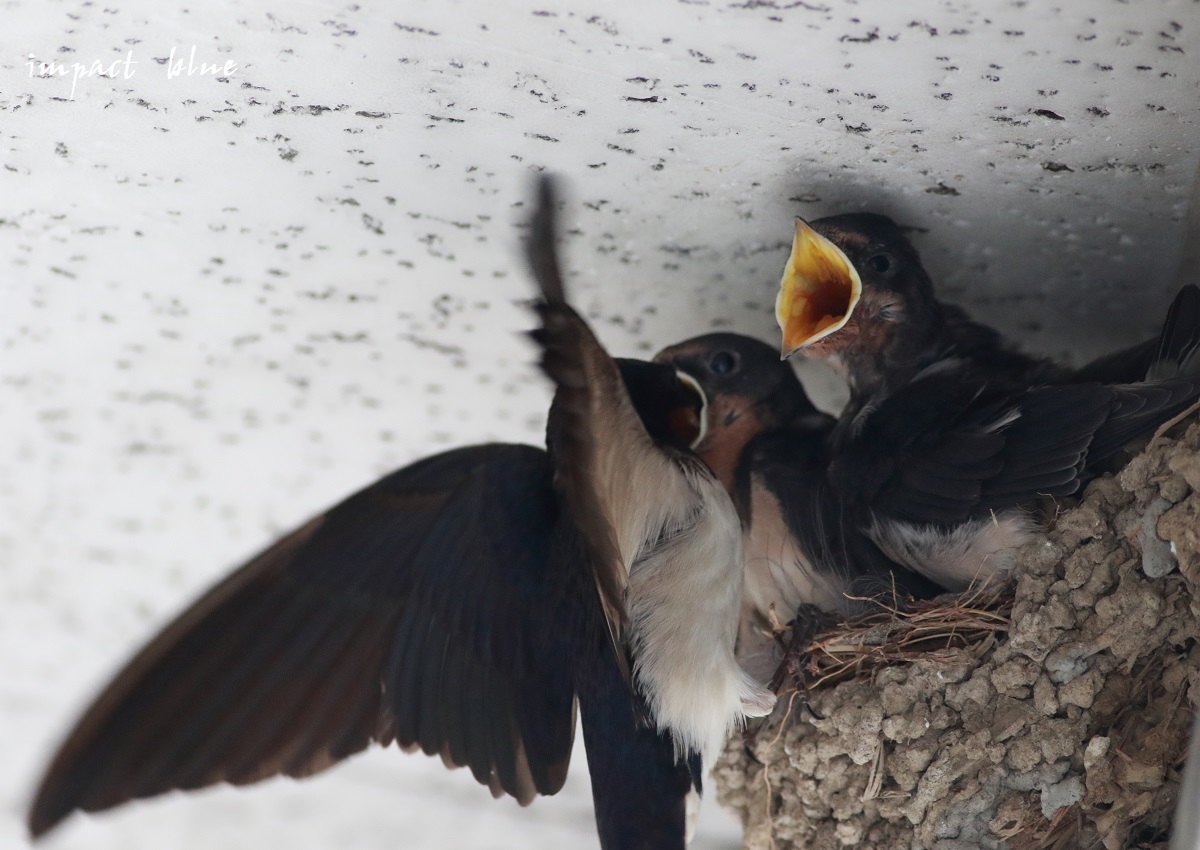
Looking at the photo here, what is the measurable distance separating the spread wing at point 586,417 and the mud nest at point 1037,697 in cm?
42

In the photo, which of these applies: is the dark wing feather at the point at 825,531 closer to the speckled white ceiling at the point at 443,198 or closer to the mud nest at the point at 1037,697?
the mud nest at the point at 1037,697

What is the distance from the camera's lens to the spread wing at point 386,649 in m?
1.75

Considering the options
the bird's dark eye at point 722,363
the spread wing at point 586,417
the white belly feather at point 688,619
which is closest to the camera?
the spread wing at point 586,417

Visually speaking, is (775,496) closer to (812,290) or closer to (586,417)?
(812,290)

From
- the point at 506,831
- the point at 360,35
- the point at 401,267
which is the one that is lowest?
the point at 506,831

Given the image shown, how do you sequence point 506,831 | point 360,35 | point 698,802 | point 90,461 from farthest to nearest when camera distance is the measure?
1. point 506,831
2. point 90,461
3. point 698,802
4. point 360,35

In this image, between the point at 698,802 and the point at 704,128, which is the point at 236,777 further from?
the point at 704,128

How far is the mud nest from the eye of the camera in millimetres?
1552

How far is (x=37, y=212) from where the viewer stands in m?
1.93

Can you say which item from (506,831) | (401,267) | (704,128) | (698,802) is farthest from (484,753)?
(506,831)

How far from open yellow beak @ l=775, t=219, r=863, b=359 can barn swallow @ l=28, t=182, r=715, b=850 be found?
25 centimetres

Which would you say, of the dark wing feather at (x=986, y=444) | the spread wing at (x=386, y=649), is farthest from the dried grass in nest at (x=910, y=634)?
the spread wing at (x=386, y=649)

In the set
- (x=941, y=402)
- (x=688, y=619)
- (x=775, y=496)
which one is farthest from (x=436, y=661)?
(x=941, y=402)

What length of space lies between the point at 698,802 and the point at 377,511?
612mm
